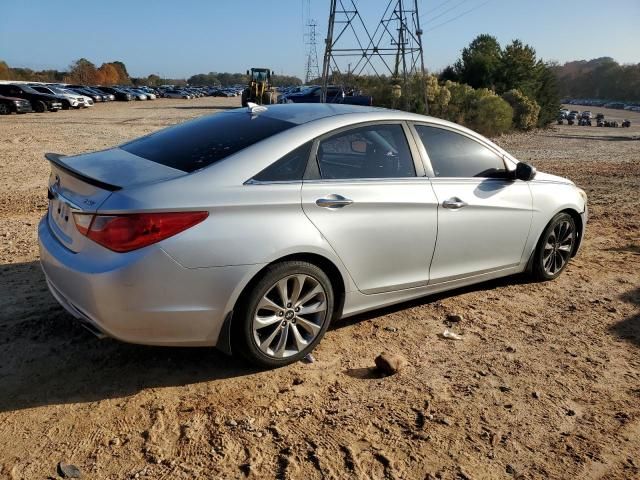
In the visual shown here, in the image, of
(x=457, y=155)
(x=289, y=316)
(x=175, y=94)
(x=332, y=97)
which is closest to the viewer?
(x=289, y=316)

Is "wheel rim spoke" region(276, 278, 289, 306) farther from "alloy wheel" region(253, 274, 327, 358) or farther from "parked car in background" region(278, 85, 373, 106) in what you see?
"parked car in background" region(278, 85, 373, 106)

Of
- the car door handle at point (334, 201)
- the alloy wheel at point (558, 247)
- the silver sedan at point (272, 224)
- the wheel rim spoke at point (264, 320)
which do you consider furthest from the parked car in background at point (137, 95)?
the wheel rim spoke at point (264, 320)

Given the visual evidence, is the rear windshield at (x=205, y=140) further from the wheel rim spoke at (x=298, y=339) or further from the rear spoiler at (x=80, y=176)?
the wheel rim spoke at (x=298, y=339)

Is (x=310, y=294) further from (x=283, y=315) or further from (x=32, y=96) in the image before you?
(x=32, y=96)

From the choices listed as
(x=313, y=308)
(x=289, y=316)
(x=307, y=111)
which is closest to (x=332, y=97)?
(x=307, y=111)

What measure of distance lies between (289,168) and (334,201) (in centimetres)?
35

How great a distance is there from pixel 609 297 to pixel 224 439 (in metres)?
3.84

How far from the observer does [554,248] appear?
528 cm

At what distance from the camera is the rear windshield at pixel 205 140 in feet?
11.3

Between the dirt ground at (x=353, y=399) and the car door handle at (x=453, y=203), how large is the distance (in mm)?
891

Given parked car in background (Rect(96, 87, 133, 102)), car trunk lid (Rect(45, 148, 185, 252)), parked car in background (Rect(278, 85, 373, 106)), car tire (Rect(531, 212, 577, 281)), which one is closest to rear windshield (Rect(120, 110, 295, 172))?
car trunk lid (Rect(45, 148, 185, 252))

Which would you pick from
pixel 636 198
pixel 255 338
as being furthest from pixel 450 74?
pixel 255 338

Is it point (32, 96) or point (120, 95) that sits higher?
point (32, 96)

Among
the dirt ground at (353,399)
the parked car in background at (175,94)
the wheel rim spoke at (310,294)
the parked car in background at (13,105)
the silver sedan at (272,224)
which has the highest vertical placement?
the silver sedan at (272,224)
